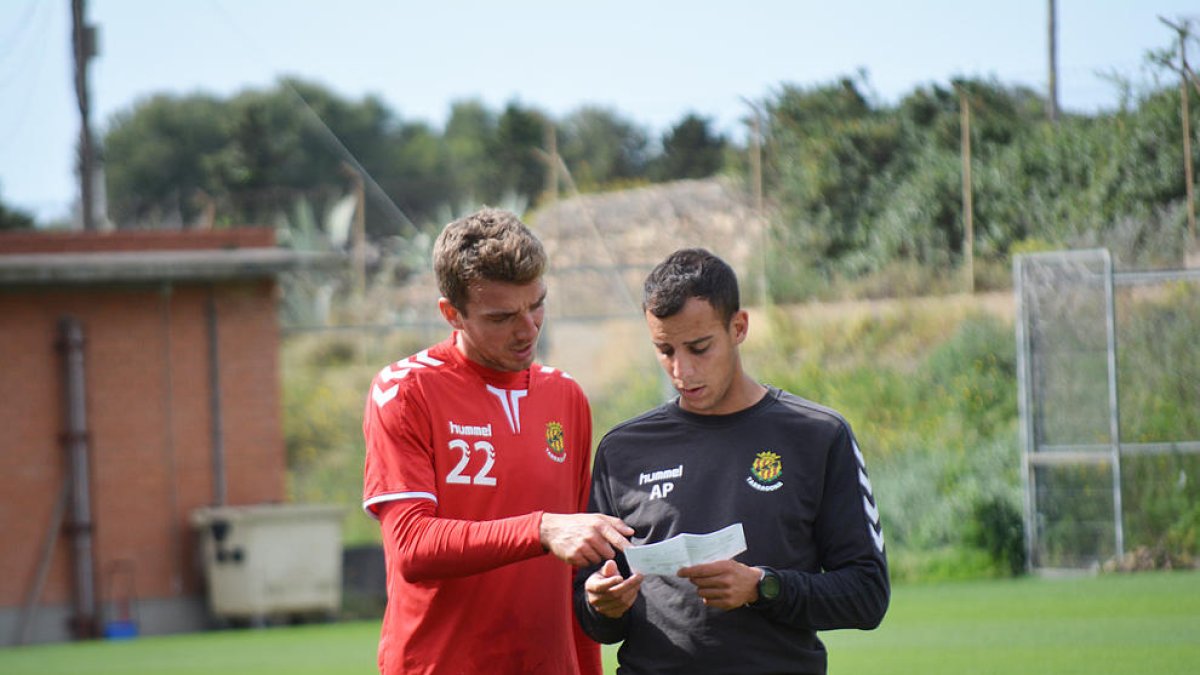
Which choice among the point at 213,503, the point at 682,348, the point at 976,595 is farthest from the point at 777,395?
the point at 213,503

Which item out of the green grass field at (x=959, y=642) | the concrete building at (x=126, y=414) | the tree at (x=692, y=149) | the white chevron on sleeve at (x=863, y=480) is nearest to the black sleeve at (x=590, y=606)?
the white chevron on sleeve at (x=863, y=480)

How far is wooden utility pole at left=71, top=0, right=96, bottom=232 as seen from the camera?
64.1 ft

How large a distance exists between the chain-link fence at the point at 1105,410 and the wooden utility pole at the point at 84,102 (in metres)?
11.6

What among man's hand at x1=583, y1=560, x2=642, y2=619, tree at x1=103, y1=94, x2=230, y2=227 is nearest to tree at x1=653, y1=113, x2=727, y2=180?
man's hand at x1=583, y1=560, x2=642, y2=619

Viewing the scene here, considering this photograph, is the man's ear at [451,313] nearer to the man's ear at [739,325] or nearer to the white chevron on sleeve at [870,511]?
the man's ear at [739,325]

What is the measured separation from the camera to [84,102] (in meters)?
19.7

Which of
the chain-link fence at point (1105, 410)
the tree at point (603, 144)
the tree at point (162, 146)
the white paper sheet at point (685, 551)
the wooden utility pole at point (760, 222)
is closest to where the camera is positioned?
the white paper sheet at point (685, 551)

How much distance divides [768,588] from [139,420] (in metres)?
14.2

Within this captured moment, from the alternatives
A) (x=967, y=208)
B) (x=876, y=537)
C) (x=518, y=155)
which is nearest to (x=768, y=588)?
(x=876, y=537)

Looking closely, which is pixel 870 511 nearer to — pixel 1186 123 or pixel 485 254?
pixel 485 254

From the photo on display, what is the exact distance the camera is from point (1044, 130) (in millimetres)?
20094

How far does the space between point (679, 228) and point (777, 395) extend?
21.9 metres

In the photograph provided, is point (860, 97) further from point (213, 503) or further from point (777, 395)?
point (777, 395)

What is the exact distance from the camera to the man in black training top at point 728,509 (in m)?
3.42
